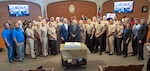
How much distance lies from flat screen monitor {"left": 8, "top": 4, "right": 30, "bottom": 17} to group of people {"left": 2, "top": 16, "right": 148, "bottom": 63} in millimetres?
5833

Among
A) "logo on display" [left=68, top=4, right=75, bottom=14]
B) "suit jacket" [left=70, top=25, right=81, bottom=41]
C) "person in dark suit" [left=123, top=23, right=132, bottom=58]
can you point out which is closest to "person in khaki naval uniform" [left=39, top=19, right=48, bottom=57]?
"suit jacket" [left=70, top=25, right=81, bottom=41]

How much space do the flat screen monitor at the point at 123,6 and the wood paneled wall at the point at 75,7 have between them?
1.72 meters

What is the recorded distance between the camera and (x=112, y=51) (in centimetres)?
805

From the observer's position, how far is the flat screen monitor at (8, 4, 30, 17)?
13.2 meters

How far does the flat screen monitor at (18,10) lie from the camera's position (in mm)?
13172

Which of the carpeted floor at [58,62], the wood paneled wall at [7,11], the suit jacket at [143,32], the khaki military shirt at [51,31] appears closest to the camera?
the carpeted floor at [58,62]

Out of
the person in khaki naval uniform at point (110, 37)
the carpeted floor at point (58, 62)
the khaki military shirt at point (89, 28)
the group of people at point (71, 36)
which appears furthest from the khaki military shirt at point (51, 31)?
the person in khaki naval uniform at point (110, 37)

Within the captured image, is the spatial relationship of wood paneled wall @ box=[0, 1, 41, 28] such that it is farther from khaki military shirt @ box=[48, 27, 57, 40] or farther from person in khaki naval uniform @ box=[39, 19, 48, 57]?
khaki military shirt @ box=[48, 27, 57, 40]

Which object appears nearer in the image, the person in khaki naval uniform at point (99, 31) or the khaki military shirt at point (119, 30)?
the khaki military shirt at point (119, 30)

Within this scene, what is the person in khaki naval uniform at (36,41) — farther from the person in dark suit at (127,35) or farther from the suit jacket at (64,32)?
the person in dark suit at (127,35)

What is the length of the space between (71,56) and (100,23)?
2.51m

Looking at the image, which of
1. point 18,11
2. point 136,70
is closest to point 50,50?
point 136,70

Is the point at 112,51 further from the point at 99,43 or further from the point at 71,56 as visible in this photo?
the point at 71,56

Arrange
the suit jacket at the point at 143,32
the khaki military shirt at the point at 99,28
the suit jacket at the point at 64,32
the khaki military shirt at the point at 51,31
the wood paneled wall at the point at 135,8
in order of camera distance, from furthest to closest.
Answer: the wood paneled wall at the point at 135,8 → the khaki military shirt at the point at 99,28 → the suit jacket at the point at 64,32 → the khaki military shirt at the point at 51,31 → the suit jacket at the point at 143,32
